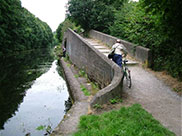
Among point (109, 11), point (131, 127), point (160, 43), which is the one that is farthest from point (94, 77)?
point (109, 11)

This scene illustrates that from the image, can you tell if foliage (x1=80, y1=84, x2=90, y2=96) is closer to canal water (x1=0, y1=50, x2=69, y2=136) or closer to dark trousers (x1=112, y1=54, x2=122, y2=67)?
canal water (x1=0, y1=50, x2=69, y2=136)

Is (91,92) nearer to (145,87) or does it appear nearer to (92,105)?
(145,87)

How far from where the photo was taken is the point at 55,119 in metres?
7.83

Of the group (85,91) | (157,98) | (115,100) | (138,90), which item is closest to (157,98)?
(157,98)

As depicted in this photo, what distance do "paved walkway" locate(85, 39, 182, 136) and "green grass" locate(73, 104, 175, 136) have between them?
428 mm

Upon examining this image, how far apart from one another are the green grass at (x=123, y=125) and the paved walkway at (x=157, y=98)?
16.8 inches

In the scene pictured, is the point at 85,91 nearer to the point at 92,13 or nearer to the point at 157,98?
the point at 157,98

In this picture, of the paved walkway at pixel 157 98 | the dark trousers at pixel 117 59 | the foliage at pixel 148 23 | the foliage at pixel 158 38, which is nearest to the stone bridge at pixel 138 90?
the paved walkway at pixel 157 98

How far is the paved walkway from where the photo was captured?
14.6ft

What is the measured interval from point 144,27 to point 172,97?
539 centimetres

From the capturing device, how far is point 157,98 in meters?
5.95

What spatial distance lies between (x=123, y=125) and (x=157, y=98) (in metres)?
2.45

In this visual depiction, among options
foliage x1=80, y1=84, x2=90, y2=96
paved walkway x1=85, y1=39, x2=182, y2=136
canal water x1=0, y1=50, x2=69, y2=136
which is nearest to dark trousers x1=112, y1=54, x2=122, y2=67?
paved walkway x1=85, y1=39, x2=182, y2=136

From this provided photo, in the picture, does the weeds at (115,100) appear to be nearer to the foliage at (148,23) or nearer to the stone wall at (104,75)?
the stone wall at (104,75)
